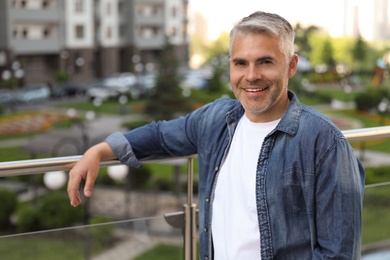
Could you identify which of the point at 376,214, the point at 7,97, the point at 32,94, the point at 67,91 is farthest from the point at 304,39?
the point at 376,214

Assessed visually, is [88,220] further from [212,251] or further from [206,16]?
[206,16]

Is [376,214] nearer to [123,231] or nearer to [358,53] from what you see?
[123,231]

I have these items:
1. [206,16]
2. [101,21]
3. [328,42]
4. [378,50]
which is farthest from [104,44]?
[206,16]

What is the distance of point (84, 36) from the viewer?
155ft

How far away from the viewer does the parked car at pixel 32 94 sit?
121 feet

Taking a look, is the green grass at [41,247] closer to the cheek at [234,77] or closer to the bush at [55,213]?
the cheek at [234,77]

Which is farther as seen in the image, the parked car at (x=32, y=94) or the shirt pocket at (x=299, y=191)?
the parked car at (x=32, y=94)

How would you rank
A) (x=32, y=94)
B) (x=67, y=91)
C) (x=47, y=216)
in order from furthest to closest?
1. (x=67, y=91)
2. (x=32, y=94)
3. (x=47, y=216)

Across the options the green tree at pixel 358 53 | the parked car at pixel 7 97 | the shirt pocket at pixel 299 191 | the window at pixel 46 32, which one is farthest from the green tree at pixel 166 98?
the green tree at pixel 358 53

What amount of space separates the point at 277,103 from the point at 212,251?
23.3 inches

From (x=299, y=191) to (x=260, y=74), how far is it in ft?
1.32

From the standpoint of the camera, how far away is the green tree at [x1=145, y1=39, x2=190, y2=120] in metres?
29.0

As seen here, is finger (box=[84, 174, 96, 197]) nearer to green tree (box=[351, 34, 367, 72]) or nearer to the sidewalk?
the sidewalk

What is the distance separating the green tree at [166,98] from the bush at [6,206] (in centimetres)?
1396
